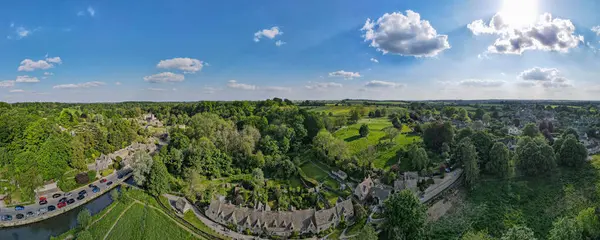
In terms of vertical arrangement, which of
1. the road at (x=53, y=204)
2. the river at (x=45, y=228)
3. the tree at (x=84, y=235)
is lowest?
the river at (x=45, y=228)

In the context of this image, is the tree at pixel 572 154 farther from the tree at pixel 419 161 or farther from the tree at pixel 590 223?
the tree at pixel 419 161

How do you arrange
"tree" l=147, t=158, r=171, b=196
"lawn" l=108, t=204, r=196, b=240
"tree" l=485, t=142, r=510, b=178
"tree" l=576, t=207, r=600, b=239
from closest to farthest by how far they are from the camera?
"tree" l=576, t=207, r=600, b=239 → "lawn" l=108, t=204, r=196, b=240 → "tree" l=147, t=158, r=171, b=196 → "tree" l=485, t=142, r=510, b=178

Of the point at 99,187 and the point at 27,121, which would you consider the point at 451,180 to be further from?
the point at 27,121

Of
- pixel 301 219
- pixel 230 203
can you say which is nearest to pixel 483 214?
pixel 301 219

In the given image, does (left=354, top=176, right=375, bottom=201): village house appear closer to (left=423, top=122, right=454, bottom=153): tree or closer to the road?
(left=423, top=122, right=454, bottom=153): tree

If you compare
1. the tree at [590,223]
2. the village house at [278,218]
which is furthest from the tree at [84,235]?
the tree at [590,223]

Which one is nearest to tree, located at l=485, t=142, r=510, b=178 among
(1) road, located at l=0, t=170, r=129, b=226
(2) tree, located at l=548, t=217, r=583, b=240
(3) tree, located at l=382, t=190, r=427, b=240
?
(2) tree, located at l=548, t=217, r=583, b=240
